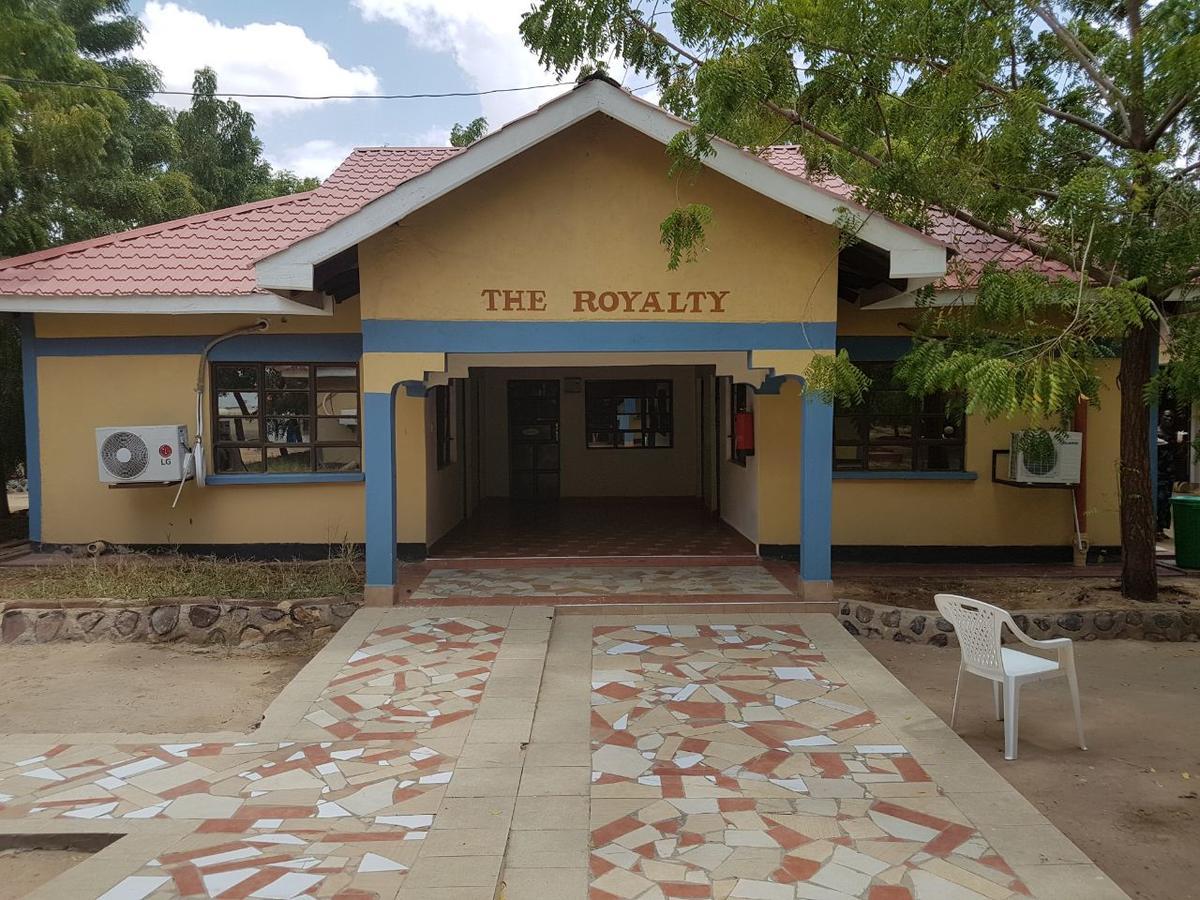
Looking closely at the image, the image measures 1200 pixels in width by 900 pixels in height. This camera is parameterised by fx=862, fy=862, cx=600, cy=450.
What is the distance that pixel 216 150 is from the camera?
25.0m

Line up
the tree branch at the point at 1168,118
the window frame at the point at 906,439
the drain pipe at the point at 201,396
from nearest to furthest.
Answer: the tree branch at the point at 1168,118 → the drain pipe at the point at 201,396 → the window frame at the point at 906,439

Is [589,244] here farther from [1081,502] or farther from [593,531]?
[1081,502]

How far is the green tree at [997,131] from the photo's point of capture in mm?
6172

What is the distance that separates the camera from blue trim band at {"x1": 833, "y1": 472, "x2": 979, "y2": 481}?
10.1m

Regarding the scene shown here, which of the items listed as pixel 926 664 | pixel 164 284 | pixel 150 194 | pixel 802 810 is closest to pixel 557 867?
pixel 802 810

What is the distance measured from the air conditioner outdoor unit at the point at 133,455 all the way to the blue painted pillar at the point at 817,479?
6.81 m

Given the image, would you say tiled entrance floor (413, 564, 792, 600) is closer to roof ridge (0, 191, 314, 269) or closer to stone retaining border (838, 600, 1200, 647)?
stone retaining border (838, 600, 1200, 647)

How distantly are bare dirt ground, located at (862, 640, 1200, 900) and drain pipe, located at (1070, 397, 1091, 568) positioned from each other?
233cm

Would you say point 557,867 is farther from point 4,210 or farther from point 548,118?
point 4,210

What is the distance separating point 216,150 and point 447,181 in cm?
2141

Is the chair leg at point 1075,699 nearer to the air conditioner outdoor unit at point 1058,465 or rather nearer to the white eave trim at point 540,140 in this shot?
the white eave trim at point 540,140

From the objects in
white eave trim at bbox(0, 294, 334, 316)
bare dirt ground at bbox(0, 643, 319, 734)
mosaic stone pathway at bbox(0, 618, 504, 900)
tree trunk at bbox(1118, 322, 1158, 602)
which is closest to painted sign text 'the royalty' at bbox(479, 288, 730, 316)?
white eave trim at bbox(0, 294, 334, 316)

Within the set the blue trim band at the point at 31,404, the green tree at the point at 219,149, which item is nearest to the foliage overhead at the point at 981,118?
the blue trim band at the point at 31,404

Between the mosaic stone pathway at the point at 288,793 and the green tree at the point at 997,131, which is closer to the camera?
the mosaic stone pathway at the point at 288,793
